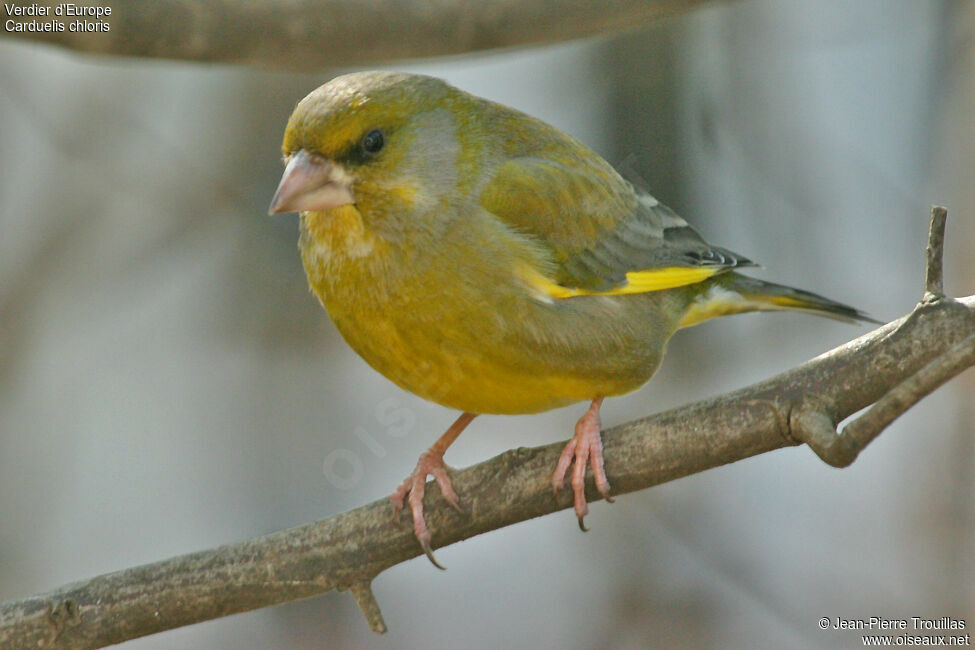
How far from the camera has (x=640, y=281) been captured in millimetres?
4051

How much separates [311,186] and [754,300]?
1979 millimetres

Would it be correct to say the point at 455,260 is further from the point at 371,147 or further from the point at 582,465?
the point at 582,465

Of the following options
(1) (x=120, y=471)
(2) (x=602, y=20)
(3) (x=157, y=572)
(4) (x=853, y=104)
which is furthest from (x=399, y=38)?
(1) (x=120, y=471)

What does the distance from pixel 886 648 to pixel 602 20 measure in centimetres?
370

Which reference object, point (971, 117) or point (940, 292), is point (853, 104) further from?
point (940, 292)

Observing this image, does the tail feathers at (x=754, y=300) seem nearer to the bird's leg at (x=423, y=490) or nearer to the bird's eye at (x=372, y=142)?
the bird's leg at (x=423, y=490)

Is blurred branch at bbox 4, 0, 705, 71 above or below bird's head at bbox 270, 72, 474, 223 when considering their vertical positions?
above

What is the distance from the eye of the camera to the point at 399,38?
164 inches

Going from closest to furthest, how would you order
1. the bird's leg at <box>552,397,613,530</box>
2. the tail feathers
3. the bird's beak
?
the bird's beak < the bird's leg at <box>552,397,613,530</box> < the tail feathers

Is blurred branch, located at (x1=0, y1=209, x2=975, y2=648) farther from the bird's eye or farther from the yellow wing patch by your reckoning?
the bird's eye

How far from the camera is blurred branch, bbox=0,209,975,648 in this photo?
3.10 meters
